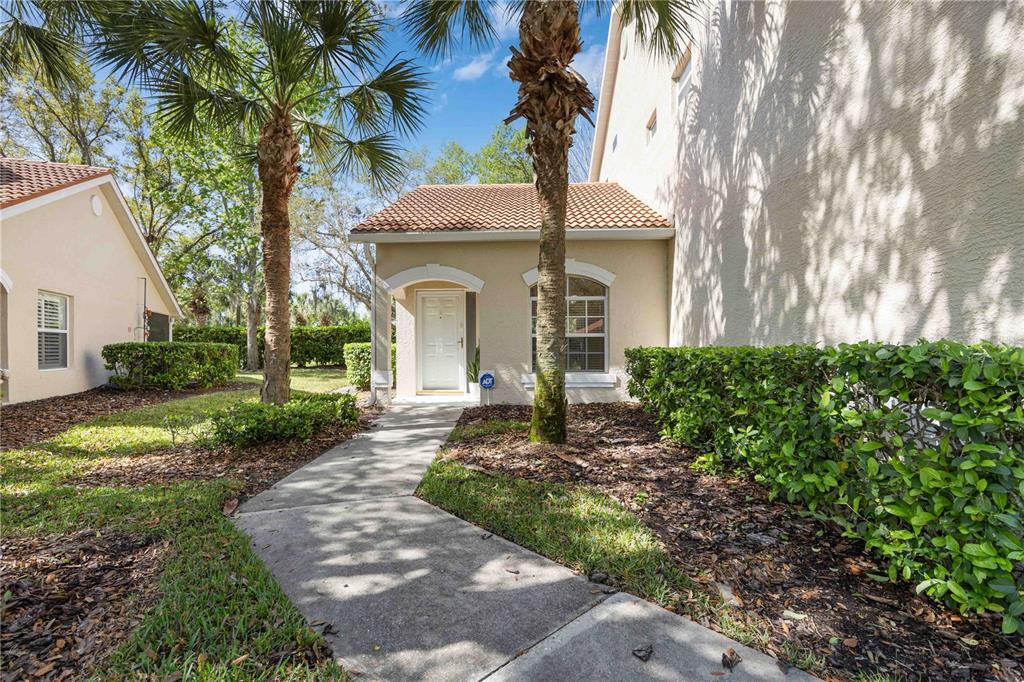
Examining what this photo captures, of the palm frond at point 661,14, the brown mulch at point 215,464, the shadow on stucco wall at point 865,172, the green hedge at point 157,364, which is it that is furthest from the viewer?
the green hedge at point 157,364

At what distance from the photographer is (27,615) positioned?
2.53m

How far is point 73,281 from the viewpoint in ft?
36.1

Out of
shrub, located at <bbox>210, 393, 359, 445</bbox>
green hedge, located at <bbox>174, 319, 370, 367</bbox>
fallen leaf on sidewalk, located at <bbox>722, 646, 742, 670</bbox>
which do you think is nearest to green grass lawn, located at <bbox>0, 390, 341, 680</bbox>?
shrub, located at <bbox>210, 393, 359, 445</bbox>

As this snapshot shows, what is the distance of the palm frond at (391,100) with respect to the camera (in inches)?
280

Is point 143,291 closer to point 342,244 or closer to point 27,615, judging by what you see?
point 342,244

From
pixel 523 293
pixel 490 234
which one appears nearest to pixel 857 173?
pixel 523 293

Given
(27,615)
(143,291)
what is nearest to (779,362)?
(27,615)

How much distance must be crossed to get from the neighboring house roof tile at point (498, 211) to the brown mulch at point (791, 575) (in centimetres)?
493

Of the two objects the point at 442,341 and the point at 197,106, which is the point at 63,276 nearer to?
the point at 197,106

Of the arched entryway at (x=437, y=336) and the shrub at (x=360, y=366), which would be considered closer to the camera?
the arched entryway at (x=437, y=336)

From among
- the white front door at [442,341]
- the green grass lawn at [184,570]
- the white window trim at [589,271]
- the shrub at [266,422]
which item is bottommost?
the green grass lawn at [184,570]

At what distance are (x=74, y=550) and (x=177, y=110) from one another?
6.33 meters

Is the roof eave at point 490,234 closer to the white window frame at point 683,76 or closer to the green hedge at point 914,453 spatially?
the white window frame at point 683,76

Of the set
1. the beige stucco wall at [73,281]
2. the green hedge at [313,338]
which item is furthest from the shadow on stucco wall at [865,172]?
the green hedge at [313,338]
